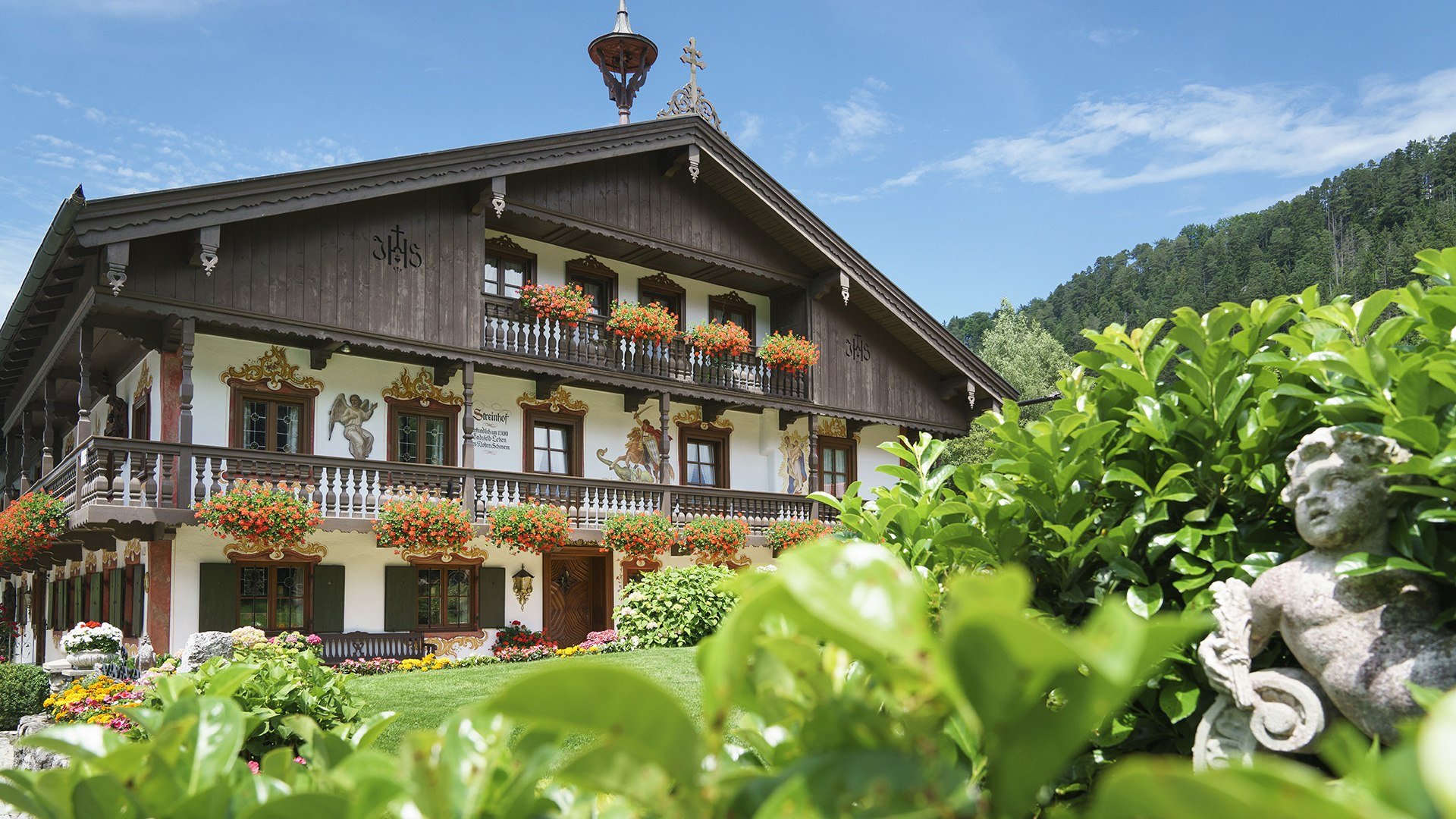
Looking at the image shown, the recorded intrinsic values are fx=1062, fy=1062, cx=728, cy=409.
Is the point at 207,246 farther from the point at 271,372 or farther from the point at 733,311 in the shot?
the point at 733,311

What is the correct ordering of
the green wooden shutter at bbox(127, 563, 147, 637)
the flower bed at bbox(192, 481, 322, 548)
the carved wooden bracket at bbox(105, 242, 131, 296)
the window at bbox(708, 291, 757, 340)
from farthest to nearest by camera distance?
the window at bbox(708, 291, 757, 340) → the green wooden shutter at bbox(127, 563, 147, 637) → the flower bed at bbox(192, 481, 322, 548) → the carved wooden bracket at bbox(105, 242, 131, 296)

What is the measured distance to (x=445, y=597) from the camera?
58.3ft

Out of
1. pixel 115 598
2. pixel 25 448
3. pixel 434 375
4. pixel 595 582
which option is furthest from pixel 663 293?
pixel 25 448

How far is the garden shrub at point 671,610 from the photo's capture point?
16000mm

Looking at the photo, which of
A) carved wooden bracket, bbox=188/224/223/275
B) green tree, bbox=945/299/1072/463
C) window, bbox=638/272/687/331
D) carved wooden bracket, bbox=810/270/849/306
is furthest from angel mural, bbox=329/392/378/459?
green tree, bbox=945/299/1072/463

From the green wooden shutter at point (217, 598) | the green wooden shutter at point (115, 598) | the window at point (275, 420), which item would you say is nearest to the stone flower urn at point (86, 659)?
the green wooden shutter at point (217, 598)

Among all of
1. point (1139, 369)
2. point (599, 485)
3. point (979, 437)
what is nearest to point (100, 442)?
point (599, 485)

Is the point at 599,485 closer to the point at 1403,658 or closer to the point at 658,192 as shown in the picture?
the point at 658,192

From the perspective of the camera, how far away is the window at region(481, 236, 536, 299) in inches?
730

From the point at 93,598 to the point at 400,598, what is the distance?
607 centimetres

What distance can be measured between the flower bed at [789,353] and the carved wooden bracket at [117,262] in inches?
437

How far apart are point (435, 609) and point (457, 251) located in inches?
234

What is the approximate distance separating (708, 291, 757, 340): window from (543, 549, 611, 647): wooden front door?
218 inches

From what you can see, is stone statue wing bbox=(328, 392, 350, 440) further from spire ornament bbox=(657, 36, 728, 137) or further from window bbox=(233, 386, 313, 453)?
spire ornament bbox=(657, 36, 728, 137)
